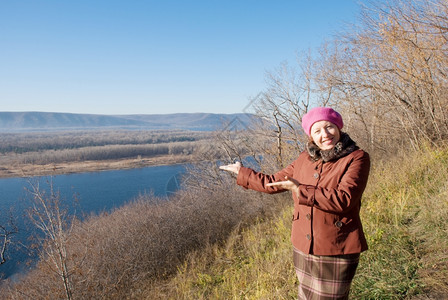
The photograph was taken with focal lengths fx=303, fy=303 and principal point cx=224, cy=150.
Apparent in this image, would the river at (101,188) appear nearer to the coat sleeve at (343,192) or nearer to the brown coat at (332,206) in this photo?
the brown coat at (332,206)

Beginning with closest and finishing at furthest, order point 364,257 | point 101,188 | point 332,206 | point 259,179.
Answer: point 332,206 < point 259,179 < point 364,257 < point 101,188

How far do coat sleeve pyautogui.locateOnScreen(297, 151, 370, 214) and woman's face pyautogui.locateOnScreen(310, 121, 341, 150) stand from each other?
0.16m

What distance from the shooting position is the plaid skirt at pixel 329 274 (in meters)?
1.67

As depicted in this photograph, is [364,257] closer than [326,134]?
No

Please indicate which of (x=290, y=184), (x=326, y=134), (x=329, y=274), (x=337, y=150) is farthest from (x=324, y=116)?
(x=329, y=274)

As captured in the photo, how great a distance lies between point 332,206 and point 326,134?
43cm

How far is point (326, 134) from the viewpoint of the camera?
172 centimetres

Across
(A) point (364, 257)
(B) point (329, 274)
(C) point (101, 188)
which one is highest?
(B) point (329, 274)

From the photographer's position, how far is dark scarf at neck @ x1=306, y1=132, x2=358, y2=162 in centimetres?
165

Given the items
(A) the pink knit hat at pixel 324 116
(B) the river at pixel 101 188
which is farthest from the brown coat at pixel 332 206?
(B) the river at pixel 101 188

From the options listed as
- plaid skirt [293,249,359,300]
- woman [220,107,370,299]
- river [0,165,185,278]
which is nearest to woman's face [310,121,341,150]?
woman [220,107,370,299]

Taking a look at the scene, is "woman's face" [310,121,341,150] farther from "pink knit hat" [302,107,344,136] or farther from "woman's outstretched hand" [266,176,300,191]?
"woman's outstretched hand" [266,176,300,191]

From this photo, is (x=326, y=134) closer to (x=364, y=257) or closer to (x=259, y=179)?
(x=259, y=179)

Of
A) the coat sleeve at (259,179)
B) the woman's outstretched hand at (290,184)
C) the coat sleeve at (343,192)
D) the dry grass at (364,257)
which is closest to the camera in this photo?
the coat sleeve at (343,192)
